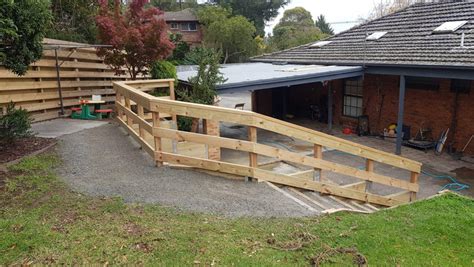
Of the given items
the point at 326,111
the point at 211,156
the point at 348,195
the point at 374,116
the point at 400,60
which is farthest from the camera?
the point at 326,111

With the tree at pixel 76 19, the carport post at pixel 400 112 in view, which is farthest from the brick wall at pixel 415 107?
the tree at pixel 76 19

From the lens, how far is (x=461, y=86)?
11375 millimetres

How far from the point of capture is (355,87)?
14.9 metres

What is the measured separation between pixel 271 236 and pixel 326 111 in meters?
12.9

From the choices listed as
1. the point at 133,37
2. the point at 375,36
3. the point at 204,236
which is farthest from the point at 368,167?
the point at 375,36

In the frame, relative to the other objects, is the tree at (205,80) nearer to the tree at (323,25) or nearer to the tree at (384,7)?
the tree at (384,7)

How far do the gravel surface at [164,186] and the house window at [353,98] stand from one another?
10523mm

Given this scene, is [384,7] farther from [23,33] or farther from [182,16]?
[23,33]

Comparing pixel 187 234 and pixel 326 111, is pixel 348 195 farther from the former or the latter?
pixel 326 111

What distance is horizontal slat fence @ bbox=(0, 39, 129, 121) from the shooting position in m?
10.2

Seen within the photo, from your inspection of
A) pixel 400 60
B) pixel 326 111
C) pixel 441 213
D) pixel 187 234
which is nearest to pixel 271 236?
pixel 187 234

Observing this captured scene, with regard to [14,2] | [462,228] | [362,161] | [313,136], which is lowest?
[362,161]

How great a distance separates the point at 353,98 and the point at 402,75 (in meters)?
3.72

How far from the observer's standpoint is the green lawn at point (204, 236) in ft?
11.3
